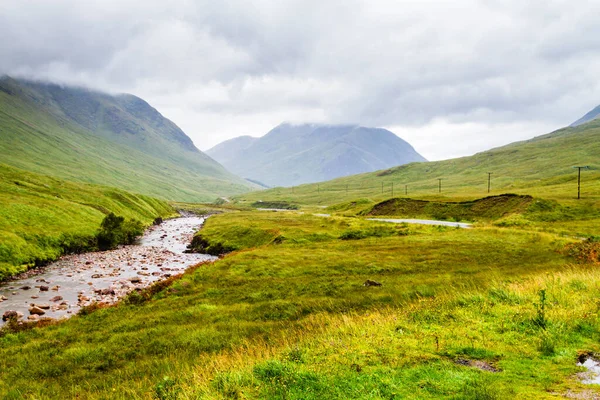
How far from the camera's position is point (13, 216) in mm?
60000

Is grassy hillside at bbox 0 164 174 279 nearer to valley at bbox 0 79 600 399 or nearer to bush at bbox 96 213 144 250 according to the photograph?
valley at bbox 0 79 600 399

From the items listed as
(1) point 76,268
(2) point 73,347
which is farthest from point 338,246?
(1) point 76,268

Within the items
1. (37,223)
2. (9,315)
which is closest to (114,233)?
(37,223)

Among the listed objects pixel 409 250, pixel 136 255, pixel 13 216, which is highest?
pixel 13 216

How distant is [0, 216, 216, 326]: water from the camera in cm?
3334

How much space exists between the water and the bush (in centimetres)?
378

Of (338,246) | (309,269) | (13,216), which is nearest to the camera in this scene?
(309,269)

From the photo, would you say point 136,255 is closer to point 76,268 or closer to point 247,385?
point 76,268

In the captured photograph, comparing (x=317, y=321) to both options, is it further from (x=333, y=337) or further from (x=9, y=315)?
(x=9, y=315)

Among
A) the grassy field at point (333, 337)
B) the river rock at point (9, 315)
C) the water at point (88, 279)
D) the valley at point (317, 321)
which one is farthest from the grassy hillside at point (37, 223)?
the grassy field at point (333, 337)

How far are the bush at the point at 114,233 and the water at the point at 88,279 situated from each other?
3778mm

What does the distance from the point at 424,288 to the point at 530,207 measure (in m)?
70.9

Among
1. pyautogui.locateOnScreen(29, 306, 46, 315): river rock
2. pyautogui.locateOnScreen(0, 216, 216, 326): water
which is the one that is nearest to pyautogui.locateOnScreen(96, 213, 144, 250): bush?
pyautogui.locateOnScreen(0, 216, 216, 326): water

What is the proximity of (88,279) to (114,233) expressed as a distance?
98.0ft
